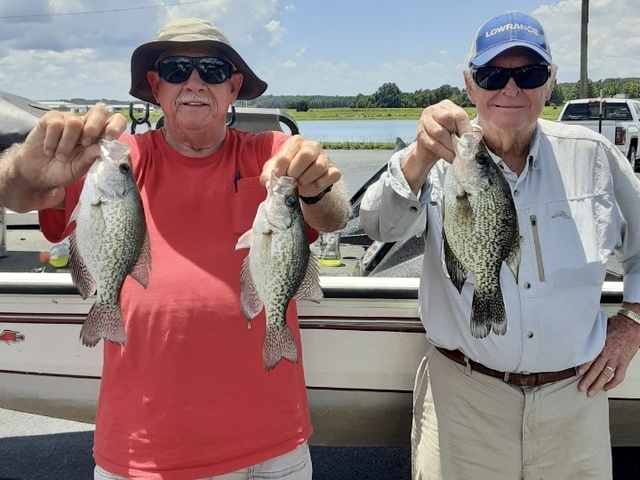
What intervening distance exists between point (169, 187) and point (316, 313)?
1.23 m

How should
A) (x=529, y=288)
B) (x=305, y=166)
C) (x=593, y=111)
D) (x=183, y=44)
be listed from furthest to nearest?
(x=593, y=111), (x=529, y=288), (x=183, y=44), (x=305, y=166)

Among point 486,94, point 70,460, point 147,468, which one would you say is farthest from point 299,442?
point 70,460

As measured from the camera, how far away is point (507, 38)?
2.56 meters

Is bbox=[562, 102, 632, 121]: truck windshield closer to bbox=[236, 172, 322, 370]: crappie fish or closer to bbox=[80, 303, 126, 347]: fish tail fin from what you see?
bbox=[236, 172, 322, 370]: crappie fish

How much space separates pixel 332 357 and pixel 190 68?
5.49ft

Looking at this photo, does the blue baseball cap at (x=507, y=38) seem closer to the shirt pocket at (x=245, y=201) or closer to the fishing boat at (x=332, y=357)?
the shirt pocket at (x=245, y=201)

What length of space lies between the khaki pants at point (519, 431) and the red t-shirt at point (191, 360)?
0.74 m

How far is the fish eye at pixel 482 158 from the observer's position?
7.11ft

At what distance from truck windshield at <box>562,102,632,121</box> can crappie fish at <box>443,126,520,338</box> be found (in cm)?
1719

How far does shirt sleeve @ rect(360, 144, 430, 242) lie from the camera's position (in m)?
2.60

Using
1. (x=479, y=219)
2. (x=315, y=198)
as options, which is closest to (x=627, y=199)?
(x=479, y=219)

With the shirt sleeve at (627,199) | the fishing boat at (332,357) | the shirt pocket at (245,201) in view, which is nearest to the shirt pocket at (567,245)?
the shirt sleeve at (627,199)

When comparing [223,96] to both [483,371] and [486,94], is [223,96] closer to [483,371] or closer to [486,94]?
[486,94]

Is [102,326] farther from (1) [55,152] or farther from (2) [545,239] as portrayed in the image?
(2) [545,239]
